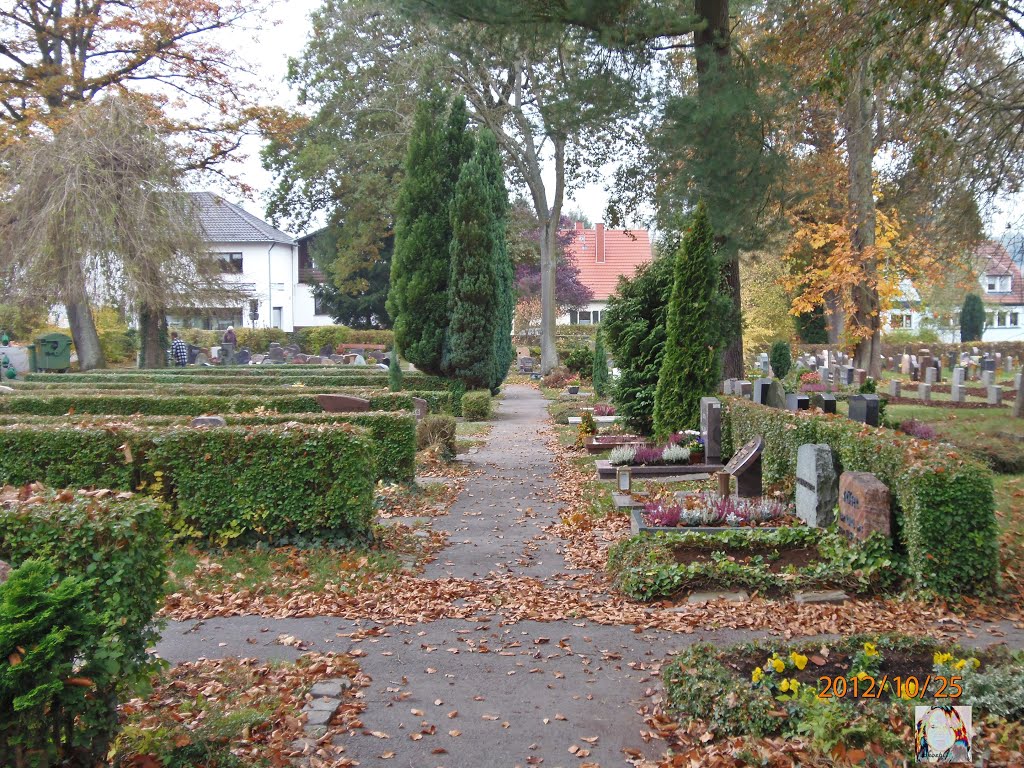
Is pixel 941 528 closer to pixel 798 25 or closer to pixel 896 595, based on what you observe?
pixel 896 595

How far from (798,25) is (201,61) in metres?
22.2

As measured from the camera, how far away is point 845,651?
5.29m

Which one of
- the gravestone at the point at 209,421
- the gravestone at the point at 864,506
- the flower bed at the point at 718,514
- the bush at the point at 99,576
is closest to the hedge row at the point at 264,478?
the gravestone at the point at 209,421

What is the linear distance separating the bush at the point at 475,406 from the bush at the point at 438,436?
22.6ft

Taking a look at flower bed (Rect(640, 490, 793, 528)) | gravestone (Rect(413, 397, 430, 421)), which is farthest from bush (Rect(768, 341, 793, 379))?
flower bed (Rect(640, 490, 793, 528))

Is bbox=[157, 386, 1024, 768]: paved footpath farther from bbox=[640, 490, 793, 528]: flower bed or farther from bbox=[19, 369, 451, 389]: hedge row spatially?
bbox=[19, 369, 451, 389]: hedge row

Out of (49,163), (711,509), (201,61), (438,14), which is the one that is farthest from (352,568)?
(201,61)

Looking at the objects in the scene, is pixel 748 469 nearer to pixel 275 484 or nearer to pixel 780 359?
pixel 275 484

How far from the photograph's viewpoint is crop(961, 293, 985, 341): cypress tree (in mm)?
52656

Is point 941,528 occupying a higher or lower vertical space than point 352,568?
higher

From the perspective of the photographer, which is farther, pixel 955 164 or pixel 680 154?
pixel 680 154

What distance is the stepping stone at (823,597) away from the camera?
7273 mm

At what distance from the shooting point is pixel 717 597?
7.48 m

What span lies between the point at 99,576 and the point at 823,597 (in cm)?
550
